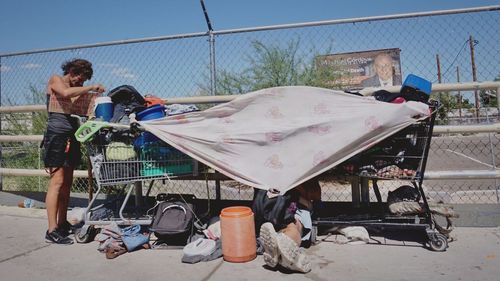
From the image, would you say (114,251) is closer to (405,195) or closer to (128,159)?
(128,159)

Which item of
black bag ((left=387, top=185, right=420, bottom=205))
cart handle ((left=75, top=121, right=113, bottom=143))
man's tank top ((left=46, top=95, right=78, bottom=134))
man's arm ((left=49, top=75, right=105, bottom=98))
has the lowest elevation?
black bag ((left=387, top=185, right=420, bottom=205))

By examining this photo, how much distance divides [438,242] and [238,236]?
1.77m

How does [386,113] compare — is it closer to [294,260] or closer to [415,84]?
[415,84]

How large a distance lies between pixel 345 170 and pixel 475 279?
1373 mm

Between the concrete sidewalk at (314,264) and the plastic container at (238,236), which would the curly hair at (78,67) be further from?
the plastic container at (238,236)

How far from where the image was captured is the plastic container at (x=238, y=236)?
3.39 metres

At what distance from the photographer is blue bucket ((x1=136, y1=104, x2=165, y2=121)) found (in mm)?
3977

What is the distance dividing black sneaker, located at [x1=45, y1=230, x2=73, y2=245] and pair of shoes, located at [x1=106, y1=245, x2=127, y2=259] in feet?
2.32

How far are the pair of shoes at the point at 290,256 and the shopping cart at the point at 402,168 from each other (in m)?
0.74

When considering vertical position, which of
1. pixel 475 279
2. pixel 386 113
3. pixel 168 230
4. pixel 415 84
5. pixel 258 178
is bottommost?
pixel 475 279

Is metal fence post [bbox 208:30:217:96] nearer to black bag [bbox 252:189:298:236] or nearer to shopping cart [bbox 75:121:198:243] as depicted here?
shopping cart [bbox 75:121:198:243]

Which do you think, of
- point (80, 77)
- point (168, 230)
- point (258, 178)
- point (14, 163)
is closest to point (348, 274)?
point (258, 178)

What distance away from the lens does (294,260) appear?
3.01 meters

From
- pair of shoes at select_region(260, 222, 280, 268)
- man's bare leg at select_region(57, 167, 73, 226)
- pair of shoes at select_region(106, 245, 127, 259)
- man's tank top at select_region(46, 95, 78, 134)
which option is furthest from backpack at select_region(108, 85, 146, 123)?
pair of shoes at select_region(260, 222, 280, 268)
